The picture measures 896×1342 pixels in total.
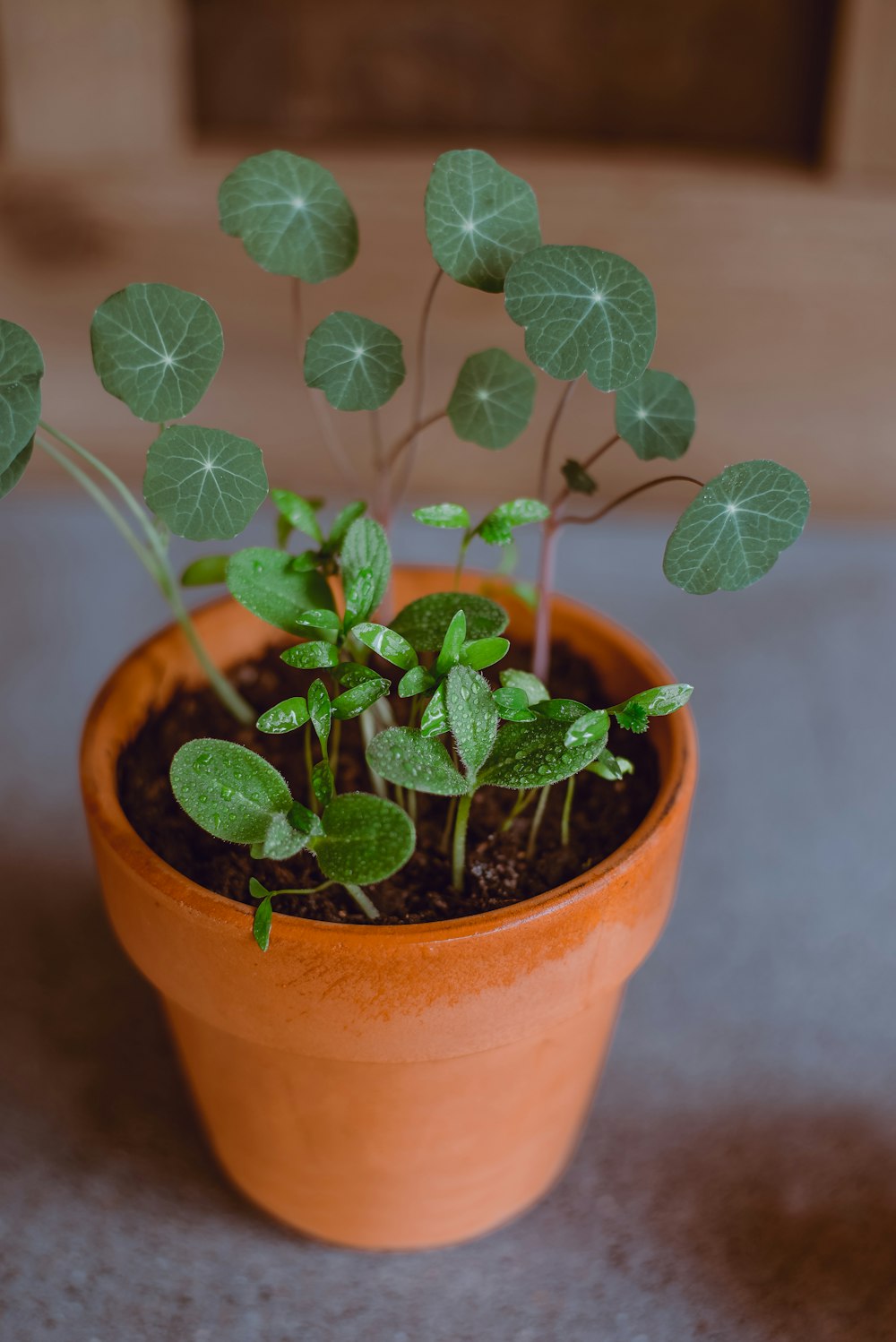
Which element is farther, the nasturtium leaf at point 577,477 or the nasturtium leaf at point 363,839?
the nasturtium leaf at point 577,477

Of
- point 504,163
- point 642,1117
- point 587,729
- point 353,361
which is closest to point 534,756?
point 587,729

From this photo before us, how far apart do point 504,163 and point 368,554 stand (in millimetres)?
1053

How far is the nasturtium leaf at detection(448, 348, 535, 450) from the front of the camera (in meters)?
0.70

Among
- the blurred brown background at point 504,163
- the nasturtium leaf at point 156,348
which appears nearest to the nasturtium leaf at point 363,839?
the nasturtium leaf at point 156,348

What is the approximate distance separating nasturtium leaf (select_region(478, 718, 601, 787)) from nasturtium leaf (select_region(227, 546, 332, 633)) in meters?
0.14

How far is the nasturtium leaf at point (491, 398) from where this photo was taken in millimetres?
705

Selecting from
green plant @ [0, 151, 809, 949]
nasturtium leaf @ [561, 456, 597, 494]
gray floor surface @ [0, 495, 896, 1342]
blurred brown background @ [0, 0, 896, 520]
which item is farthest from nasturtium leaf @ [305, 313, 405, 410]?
blurred brown background @ [0, 0, 896, 520]

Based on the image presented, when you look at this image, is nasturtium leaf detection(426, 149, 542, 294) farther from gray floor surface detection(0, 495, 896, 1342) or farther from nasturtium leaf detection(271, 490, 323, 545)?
gray floor surface detection(0, 495, 896, 1342)

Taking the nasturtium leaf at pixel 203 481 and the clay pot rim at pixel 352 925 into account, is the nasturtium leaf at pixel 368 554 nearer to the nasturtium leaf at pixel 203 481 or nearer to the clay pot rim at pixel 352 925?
the nasturtium leaf at pixel 203 481

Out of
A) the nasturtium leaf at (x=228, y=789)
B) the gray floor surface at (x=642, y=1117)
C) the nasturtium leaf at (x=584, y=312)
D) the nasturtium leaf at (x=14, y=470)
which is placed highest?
the nasturtium leaf at (x=584, y=312)

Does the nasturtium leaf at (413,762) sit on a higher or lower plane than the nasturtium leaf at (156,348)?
lower

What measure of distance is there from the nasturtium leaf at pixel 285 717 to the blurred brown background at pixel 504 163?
1.08 meters

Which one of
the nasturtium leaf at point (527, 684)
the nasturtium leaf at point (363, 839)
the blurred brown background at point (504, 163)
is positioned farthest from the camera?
the blurred brown background at point (504, 163)

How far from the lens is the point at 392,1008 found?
0.62 m
